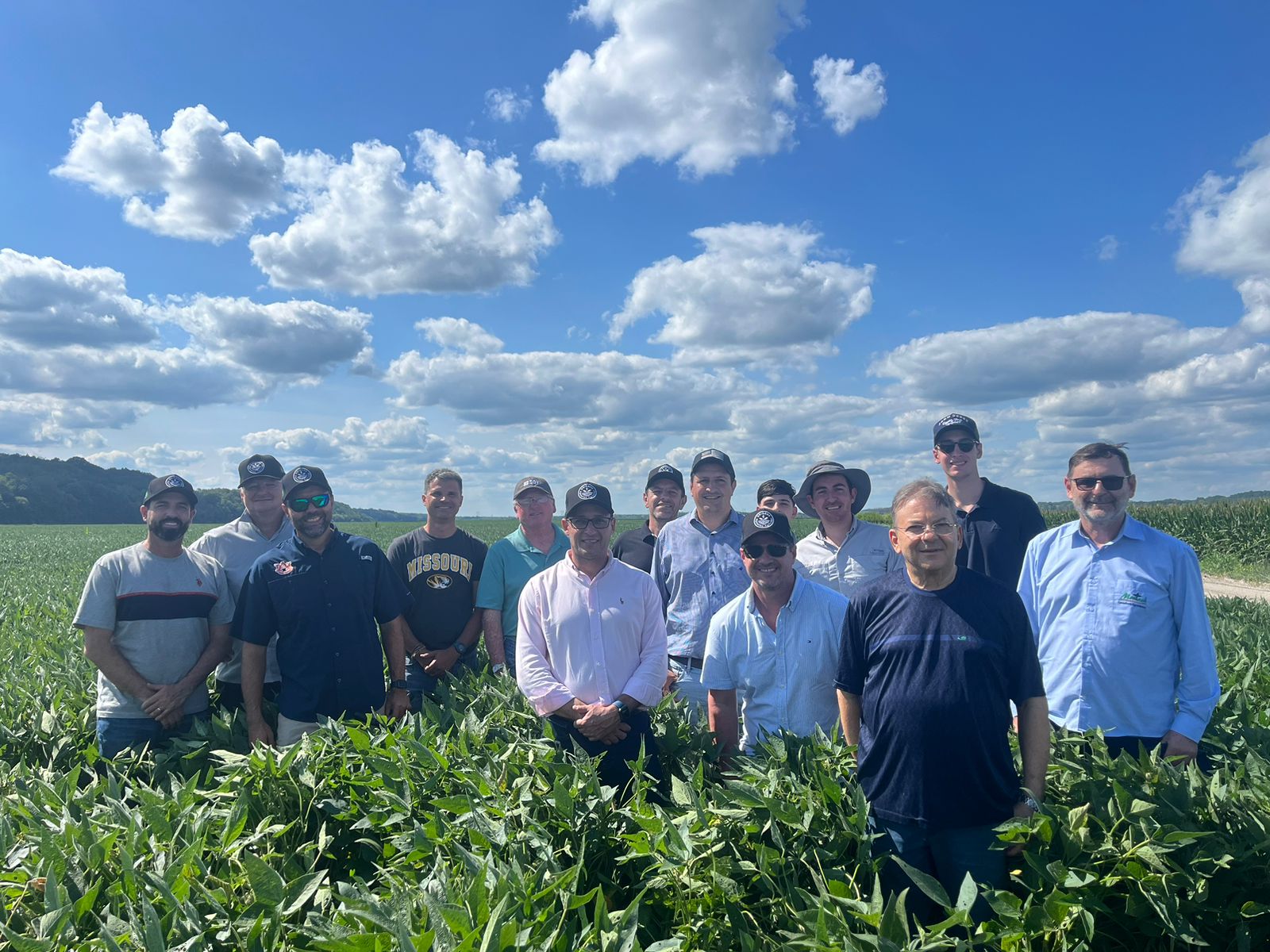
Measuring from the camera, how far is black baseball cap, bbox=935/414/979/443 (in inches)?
196

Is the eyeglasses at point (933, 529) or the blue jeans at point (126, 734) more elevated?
the eyeglasses at point (933, 529)

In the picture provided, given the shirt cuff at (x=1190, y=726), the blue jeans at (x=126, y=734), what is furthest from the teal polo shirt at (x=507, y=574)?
the shirt cuff at (x=1190, y=726)

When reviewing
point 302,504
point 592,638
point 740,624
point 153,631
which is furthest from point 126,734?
point 740,624

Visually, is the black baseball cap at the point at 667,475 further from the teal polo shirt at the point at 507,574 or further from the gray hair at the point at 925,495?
the gray hair at the point at 925,495

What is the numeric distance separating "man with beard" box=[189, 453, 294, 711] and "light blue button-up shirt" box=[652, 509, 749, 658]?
276cm

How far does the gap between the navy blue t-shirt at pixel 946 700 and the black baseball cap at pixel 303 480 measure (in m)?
3.57

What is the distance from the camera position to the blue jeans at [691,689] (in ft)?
14.7

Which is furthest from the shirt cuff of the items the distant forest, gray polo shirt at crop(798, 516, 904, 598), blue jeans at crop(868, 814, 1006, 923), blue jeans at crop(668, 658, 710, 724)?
the distant forest

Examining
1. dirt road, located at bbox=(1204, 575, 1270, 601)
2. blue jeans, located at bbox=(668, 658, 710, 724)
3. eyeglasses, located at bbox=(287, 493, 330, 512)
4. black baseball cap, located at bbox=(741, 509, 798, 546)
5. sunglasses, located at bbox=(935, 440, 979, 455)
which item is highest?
sunglasses, located at bbox=(935, 440, 979, 455)

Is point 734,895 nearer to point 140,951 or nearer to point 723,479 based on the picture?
point 140,951

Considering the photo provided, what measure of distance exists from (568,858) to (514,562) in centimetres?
311

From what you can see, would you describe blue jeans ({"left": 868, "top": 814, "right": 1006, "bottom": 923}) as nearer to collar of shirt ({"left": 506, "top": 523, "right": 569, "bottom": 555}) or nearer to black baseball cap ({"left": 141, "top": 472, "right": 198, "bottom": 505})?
collar of shirt ({"left": 506, "top": 523, "right": 569, "bottom": 555})

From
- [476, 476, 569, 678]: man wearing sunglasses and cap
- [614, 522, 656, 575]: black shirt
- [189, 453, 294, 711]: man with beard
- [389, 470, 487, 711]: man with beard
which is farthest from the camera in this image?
[614, 522, 656, 575]: black shirt

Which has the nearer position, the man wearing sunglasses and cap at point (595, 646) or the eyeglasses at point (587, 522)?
the man wearing sunglasses and cap at point (595, 646)
